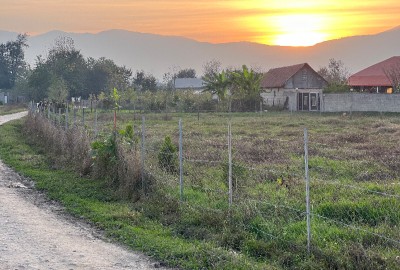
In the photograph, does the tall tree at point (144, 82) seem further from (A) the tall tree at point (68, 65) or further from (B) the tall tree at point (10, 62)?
(B) the tall tree at point (10, 62)

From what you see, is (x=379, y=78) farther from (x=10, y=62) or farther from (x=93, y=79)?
(x=10, y=62)

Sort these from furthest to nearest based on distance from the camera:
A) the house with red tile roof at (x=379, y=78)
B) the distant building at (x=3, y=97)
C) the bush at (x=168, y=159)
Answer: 1. the distant building at (x=3, y=97)
2. the house with red tile roof at (x=379, y=78)
3. the bush at (x=168, y=159)

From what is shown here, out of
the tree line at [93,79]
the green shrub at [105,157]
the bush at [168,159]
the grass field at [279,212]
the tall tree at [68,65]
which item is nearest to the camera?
the grass field at [279,212]

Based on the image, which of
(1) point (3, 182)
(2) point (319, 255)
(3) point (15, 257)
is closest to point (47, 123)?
(1) point (3, 182)

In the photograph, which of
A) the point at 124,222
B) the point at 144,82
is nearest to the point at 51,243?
the point at 124,222

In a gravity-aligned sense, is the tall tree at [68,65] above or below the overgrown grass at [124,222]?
above

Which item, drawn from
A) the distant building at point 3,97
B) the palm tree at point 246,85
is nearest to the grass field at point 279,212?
the palm tree at point 246,85

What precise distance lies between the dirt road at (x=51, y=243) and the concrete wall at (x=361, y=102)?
3893cm

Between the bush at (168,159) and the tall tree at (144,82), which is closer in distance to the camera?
the bush at (168,159)

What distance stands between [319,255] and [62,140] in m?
14.7

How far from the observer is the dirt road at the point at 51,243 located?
9398mm

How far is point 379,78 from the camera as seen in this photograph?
71750mm

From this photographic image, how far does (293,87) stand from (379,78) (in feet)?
36.6

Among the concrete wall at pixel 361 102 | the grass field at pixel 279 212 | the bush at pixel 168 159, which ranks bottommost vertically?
the grass field at pixel 279 212
